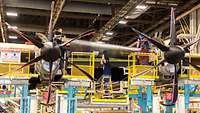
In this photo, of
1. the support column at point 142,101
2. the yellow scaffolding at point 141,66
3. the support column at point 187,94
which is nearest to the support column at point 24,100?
the yellow scaffolding at point 141,66

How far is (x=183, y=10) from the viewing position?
24641mm

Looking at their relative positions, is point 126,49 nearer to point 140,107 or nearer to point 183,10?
point 140,107

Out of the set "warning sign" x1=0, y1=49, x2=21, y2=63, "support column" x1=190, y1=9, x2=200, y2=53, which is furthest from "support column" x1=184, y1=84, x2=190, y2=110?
"support column" x1=190, y1=9, x2=200, y2=53

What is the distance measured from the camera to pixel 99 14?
87.5ft

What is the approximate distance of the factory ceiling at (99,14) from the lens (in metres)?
23.6

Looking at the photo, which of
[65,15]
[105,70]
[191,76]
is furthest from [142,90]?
[65,15]

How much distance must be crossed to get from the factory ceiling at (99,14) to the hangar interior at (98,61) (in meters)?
0.07

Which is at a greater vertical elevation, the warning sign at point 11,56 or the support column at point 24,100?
the warning sign at point 11,56

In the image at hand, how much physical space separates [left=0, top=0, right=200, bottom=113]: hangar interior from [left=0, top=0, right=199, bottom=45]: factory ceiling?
0.07 metres

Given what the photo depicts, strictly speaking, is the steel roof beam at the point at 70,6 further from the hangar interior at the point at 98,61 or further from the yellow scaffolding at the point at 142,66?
the yellow scaffolding at the point at 142,66

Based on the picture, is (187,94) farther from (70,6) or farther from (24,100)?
(70,6)

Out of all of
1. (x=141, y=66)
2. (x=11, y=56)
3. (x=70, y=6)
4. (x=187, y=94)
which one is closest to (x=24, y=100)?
(x=11, y=56)

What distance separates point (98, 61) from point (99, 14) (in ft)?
23.2

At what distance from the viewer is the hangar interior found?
1256 centimetres
